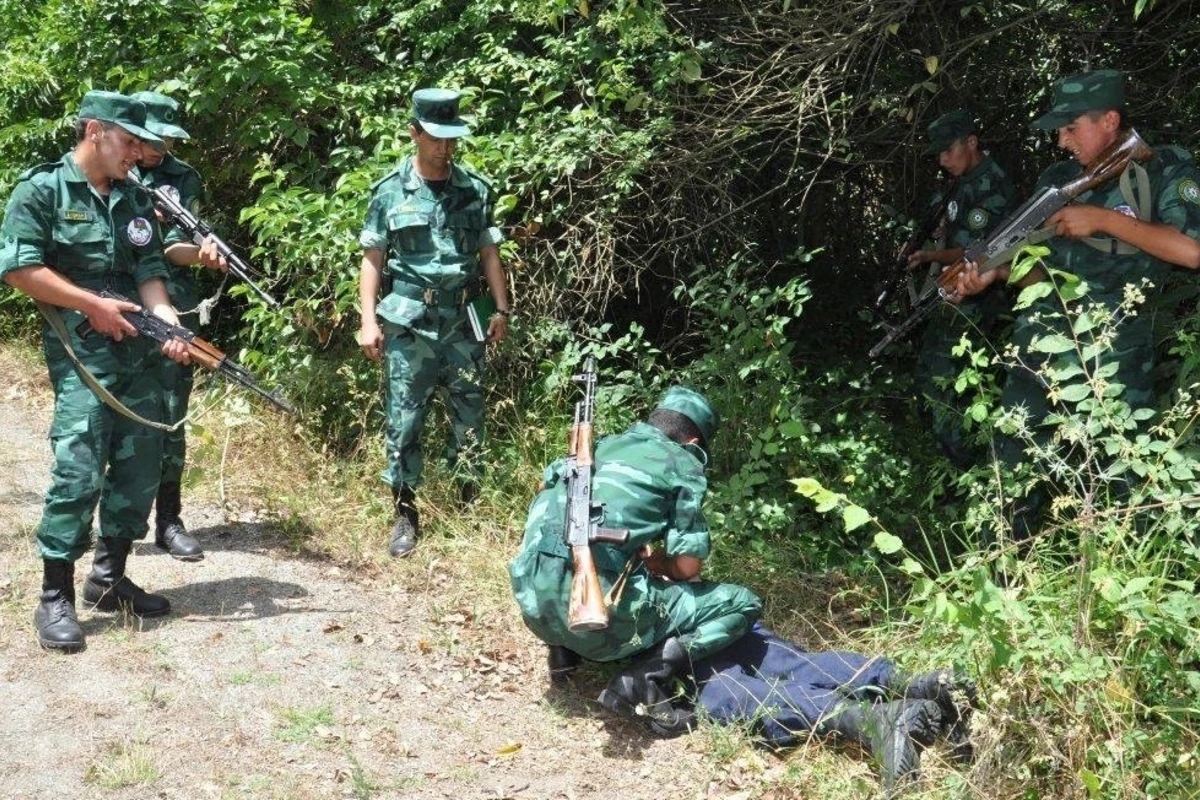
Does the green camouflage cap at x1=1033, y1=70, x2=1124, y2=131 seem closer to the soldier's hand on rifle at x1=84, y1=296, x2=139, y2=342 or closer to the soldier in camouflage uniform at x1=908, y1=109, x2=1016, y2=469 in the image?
the soldier in camouflage uniform at x1=908, y1=109, x2=1016, y2=469

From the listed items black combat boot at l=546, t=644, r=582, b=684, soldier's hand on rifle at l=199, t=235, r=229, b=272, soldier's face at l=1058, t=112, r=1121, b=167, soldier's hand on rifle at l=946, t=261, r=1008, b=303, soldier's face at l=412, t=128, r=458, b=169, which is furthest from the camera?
soldier's hand on rifle at l=199, t=235, r=229, b=272

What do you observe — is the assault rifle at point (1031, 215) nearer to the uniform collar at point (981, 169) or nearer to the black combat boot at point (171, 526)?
the uniform collar at point (981, 169)

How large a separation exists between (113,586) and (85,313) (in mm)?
1197

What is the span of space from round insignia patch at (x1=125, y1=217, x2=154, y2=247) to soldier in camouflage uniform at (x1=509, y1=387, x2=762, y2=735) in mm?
2018

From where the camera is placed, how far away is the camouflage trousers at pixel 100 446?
5.16 meters

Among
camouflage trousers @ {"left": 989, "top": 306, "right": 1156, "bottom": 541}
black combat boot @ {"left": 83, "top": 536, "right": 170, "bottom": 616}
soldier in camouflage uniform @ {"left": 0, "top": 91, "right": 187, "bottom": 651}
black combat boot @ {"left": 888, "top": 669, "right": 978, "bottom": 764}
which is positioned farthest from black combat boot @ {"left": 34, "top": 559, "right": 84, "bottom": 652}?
camouflage trousers @ {"left": 989, "top": 306, "right": 1156, "bottom": 541}

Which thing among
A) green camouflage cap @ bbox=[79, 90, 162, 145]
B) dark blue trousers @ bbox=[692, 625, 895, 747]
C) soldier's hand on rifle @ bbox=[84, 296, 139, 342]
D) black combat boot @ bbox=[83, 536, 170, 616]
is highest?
green camouflage cap @ bbox=[79, 90, 162, 145]

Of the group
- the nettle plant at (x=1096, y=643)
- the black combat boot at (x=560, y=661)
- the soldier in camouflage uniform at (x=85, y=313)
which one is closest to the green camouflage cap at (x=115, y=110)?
the soldier in camouflage uniform at (x=85, y=313)

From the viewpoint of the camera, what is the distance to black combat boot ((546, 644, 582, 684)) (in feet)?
16.7

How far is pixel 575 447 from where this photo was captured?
499 centimetres

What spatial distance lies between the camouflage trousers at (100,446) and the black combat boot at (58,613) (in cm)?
8

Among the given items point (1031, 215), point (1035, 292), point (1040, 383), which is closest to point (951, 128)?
point (1031, 215)

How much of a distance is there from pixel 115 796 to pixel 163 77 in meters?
5.38

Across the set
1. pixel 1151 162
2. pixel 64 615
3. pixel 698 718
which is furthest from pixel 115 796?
pixel 1151 162
